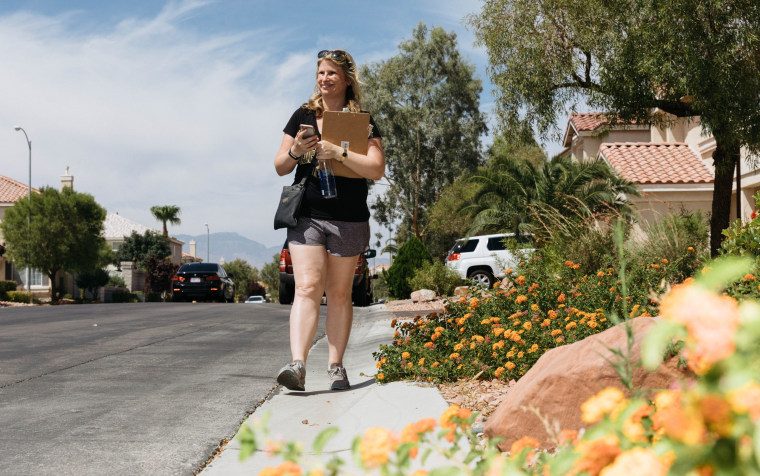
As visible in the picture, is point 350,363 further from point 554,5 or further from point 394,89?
point 394,89

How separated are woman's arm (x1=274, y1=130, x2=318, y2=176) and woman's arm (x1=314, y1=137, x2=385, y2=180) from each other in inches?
1.7

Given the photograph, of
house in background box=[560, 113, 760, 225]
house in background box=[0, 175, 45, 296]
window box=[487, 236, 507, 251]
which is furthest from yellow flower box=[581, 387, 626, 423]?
house in background box=[0, 175, 45, 296]

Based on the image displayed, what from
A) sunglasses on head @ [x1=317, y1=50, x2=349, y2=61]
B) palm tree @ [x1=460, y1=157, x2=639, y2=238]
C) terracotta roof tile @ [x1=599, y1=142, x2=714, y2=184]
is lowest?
sunglasses on head @ [x1=317, y1=50, x2=349, y2=61]

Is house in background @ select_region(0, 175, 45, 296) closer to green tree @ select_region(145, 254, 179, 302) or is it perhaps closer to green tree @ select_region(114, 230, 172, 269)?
green tree @ select_region(145, 254, 179, 302)

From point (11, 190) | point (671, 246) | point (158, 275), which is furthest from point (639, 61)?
point (11, 190)

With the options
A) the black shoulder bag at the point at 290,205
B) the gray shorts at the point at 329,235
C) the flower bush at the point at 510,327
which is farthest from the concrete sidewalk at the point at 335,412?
the black shoulder bag at the point at 290,205

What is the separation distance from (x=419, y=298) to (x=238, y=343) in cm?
1051

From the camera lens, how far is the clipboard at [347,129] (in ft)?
14.1

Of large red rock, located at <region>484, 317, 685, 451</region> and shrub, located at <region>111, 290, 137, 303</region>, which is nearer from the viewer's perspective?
large red rock, located at <region>484, 317, 685, 451</region>

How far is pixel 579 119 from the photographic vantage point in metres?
33.1

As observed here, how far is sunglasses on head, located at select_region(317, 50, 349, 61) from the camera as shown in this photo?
15.0 feet

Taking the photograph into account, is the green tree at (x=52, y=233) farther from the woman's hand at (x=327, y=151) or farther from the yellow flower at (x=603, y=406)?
the yellow flower at (x=603, y=406)

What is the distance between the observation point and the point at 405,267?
2111cm

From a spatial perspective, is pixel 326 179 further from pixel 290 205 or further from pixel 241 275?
pixel 241 275
